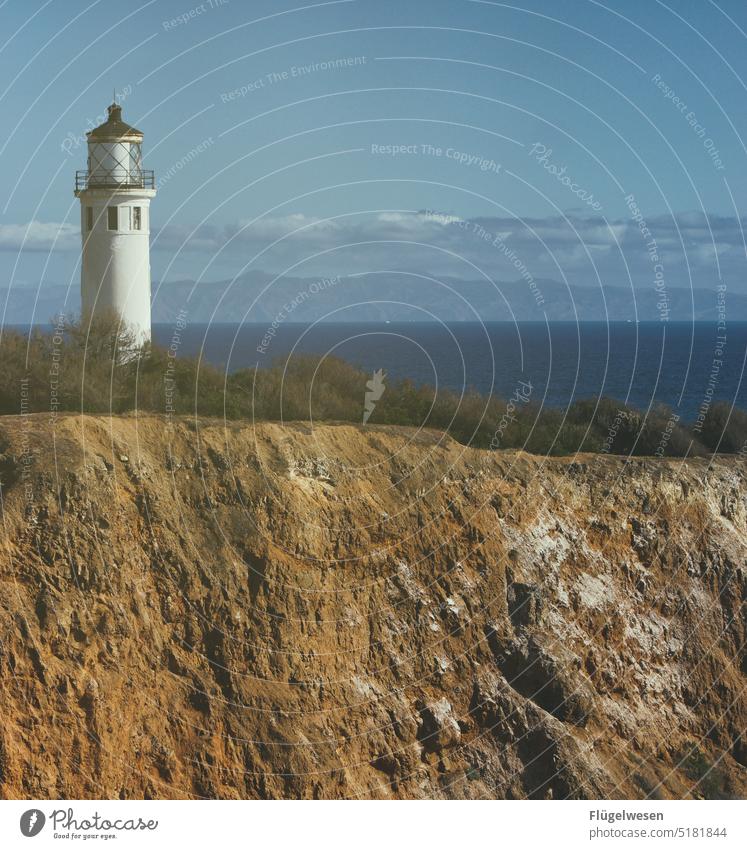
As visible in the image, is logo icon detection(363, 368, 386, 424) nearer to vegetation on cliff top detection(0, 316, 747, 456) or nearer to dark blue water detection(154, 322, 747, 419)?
vegetation on cliff top detection(0, 316, 747, 456)

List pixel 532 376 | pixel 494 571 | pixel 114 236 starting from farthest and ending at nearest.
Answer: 1. pixel 532 376
2. pixel 114 236
3. pixel 494 571

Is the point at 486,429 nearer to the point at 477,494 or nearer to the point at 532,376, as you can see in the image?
the point at 477,494

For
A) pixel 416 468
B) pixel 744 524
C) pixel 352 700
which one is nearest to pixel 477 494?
pixel 416 468
